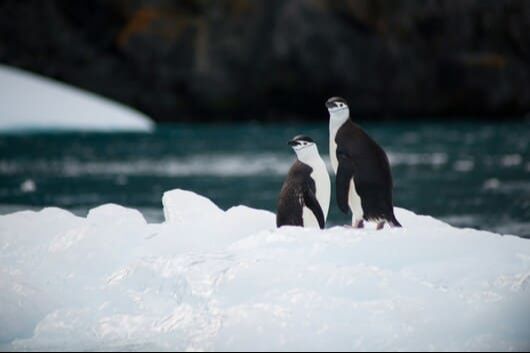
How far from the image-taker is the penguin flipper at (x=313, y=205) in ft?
26.3

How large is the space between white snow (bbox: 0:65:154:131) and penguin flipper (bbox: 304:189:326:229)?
93.1 ft

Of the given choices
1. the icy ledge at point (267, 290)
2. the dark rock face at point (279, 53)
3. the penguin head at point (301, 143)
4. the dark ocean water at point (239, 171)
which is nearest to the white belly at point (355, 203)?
the penguin head at point (301, 143)

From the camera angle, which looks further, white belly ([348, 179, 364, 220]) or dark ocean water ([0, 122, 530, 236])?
dark ocean water ([0, 122, 530, 236])

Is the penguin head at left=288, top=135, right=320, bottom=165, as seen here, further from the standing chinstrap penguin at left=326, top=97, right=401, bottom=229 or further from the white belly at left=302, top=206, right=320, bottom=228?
the white belly at left=302, top=206, right=320, bottom=228

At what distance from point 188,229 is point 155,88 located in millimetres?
51693

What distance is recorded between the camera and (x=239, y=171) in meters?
25.6

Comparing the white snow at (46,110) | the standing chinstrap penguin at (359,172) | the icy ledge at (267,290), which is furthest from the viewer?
the white snow at (46,110)

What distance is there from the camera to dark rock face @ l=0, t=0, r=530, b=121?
5797 centimetres

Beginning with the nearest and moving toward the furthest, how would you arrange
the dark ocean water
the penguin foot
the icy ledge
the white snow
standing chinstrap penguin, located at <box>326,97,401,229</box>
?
the icy ledge
standing chinstrap penguin, located at <box>326,97,401,229</box>
the penguin foot
the dark ocean water
the white snow

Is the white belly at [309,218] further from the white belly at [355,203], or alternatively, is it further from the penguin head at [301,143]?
the penguin head at [301,143]

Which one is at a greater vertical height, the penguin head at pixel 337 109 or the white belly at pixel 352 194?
Answer: the penguin head at pixel 337 109

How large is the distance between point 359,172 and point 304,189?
0.47 metres

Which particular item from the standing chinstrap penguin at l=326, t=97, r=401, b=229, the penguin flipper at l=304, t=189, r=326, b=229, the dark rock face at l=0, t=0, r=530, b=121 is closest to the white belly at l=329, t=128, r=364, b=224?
the standing chinstrap penguin at l=326, t=97, r=401, b=229

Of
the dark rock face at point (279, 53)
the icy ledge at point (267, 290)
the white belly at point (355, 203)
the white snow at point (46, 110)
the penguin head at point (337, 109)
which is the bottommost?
the icy ledge at point (267, 290)
